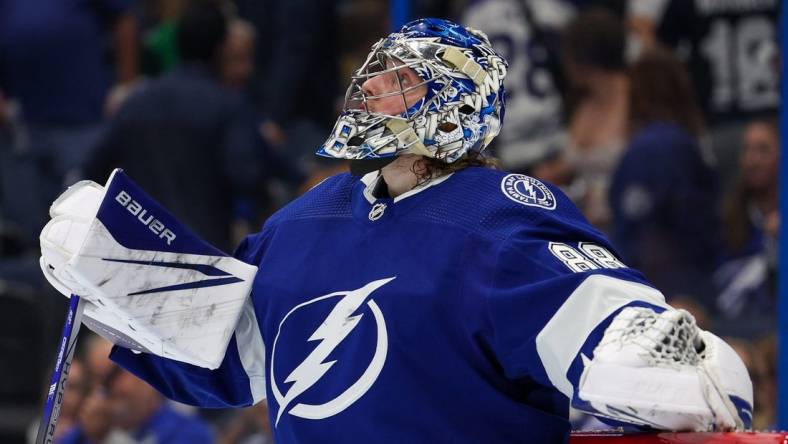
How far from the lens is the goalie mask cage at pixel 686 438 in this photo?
1677 mm

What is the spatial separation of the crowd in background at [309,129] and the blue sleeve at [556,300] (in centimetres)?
209

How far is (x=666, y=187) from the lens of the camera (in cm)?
392

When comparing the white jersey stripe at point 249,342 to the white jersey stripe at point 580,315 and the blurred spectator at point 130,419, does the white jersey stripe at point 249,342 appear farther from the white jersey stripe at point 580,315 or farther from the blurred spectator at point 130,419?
the blurred spectator at point 130,419

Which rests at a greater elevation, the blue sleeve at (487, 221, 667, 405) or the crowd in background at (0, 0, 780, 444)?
the blue sleeve at (487, 221, 667, 405)

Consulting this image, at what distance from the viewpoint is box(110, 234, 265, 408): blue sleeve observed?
2.14 metres

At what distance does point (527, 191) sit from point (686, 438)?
42 centimetres

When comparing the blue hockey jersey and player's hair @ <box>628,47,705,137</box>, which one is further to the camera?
player's hair @ <box>628,47,705,137</box>

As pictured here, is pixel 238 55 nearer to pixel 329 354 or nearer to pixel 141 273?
pixel 141 273

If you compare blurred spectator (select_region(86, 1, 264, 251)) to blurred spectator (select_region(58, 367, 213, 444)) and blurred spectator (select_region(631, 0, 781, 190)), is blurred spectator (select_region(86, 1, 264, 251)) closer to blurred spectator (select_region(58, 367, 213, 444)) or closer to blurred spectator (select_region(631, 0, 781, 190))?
blurred spectator (select_region(58, 367, 213, 444))

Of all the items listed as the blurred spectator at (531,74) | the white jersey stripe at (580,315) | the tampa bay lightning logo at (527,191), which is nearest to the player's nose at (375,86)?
the tampa bay lightning logo at (527,191)

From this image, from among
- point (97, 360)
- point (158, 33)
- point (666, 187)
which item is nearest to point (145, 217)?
point (666, 187)

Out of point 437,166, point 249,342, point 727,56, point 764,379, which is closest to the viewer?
point 437,166

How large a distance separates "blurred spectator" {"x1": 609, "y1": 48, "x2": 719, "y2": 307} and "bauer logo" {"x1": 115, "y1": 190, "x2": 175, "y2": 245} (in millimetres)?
2163

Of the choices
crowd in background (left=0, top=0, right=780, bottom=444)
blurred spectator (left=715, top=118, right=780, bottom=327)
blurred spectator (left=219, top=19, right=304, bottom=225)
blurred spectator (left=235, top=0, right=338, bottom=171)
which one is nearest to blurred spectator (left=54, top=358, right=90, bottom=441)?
crowd in background (left=0, top=0, right=780, bottom=444)
